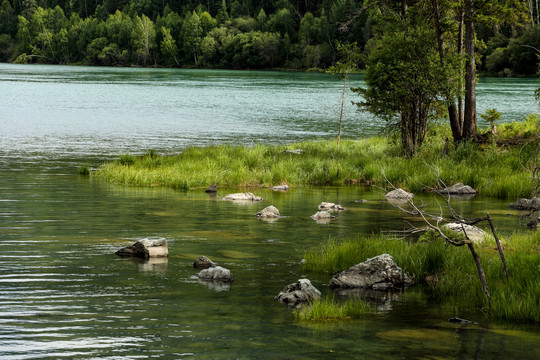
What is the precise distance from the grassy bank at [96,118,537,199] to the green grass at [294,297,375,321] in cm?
1523

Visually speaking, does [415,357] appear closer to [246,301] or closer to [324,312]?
[324,312]

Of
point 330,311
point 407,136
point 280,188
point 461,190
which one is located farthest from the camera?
point 407,136

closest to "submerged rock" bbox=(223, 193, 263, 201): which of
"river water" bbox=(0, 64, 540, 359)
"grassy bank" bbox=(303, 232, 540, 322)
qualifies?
"river water" bbox=(0, 64, 540, 359)

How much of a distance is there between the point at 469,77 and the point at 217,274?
21.4 m

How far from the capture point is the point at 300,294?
1135cm

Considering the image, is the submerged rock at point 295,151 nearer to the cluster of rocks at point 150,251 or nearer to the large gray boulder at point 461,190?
the large gray boulder at point 461,190

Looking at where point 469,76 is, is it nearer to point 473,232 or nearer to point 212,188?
point 212,188

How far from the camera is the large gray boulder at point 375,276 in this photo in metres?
12.6

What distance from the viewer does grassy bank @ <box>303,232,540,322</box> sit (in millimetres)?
10836

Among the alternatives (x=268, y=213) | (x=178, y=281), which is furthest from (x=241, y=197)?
(x=178, y=281)

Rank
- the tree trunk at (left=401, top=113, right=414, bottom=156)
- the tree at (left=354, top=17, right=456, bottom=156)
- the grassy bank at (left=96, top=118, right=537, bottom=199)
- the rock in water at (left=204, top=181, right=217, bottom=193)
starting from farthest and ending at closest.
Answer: the tree trunk at (left=401, top=113, right=414, bottom=156) → the tree at (left=354, top=17, right=456, bottom=156) → the grassy bank at (left=96, top=118, right=537, bottom=199) → the rock in water at (left=204, top=181, right=217, bottom=193)

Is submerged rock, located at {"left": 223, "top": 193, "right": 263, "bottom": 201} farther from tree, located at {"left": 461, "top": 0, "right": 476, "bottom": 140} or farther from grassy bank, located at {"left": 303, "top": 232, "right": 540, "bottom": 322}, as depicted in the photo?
tree, located at {"left": 461, "top": 0, "right": 476, "bottom": 140}

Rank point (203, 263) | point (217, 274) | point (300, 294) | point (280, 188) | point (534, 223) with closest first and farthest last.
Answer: point (300, 294) < point (217, 274) < point (203, 263) < point (534, 223) < point (280, 188)

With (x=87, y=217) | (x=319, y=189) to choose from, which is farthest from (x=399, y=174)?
(x=87, y=217)
